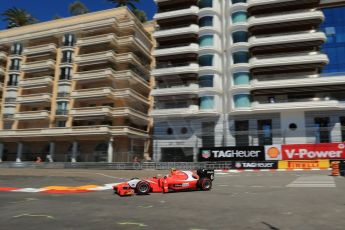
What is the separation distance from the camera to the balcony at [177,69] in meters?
47.0

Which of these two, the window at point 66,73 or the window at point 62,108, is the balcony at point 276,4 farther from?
the window at point 62,108

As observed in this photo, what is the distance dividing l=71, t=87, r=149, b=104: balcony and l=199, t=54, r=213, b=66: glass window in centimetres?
1091

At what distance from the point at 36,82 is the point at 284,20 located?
39175mm

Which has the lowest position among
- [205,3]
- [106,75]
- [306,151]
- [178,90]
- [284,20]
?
[306,151]

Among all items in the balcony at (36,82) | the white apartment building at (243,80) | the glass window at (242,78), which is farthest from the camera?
the balcony at (36,82)

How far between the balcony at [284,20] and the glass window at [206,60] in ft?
23.3

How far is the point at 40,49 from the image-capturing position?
180 ft

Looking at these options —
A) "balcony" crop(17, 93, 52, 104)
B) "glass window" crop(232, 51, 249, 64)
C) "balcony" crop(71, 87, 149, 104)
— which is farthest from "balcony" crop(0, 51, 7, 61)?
"glass window" crop(232, 51, 249, 64)

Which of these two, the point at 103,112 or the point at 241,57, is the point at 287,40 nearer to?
the point at 241,57

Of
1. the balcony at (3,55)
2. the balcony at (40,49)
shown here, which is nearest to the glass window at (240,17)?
the balcony at (40,49)

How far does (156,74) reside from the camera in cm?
4909

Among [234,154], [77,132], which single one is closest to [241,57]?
[234,154]

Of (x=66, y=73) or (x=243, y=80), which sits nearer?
(x=243, y=80)

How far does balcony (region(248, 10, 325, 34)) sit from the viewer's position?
145 feet
